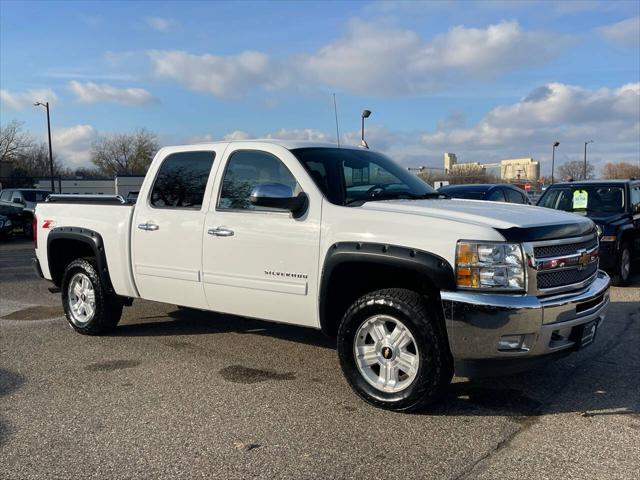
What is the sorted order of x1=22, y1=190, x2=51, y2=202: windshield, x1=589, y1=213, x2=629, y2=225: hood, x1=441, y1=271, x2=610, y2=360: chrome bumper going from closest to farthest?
x1=441, y1=271, x2=610, y2=360: chrome bumper < x1=589, y1=213, x2=629, y2=225: hood < x1=22, y1=190, x2=51, y2=202: windshield

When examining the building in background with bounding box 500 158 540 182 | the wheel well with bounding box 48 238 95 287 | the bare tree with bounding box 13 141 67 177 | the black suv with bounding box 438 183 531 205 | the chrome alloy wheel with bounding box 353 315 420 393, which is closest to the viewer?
the chrome alloy wheel with bounding box 353 315 420 393

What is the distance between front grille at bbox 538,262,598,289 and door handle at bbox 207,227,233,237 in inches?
97.6

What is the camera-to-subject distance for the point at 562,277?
4109 mm

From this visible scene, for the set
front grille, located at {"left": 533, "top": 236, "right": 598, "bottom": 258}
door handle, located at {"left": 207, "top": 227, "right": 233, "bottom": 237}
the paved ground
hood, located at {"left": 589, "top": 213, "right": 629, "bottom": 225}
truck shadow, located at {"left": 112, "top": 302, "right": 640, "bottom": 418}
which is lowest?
truck shadow, located at {"left": 112, "top": 302, "right": 640, "bottom": 418}

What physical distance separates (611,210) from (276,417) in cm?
787

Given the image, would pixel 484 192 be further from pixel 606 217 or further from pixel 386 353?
pixel 386 353

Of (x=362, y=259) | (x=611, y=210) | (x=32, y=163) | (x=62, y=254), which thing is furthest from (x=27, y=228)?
(x=32, y=163)

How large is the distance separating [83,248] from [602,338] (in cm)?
580

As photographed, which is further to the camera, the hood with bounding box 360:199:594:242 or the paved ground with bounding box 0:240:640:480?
the hood with bounding box 360:199:594:242

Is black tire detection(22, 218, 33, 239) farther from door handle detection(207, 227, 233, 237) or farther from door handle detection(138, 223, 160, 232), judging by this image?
door handle detection(207, 227, 233, 237)

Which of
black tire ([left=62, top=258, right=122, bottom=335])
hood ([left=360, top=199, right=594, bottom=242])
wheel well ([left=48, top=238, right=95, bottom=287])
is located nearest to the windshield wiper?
hood ([left=360, top=199, right=594, bottom=242])

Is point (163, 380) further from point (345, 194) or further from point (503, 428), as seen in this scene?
point (503, 428)

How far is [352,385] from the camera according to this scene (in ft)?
14.5

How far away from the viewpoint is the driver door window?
4961 mm
